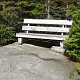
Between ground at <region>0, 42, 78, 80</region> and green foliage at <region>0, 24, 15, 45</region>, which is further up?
green foliage at <region>0, 24, 15, 45</region>

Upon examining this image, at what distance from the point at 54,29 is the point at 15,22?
2.37 m

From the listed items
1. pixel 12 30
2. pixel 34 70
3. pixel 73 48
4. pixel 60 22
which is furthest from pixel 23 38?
pixel 34 70

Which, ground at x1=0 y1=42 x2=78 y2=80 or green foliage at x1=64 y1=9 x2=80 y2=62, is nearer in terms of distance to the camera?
ground at x1=0 y1=42 x2=78 y2=80

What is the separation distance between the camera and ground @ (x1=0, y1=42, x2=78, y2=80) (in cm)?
711

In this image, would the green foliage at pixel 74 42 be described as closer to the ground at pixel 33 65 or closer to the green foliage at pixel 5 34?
the ground at pixel 33 65

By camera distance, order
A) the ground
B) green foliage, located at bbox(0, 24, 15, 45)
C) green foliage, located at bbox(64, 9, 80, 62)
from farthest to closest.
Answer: green foliage, located at bbox(0, 24, 15, 45) < green foliage, located at bbox(64, 9, 80, 62) < the ground

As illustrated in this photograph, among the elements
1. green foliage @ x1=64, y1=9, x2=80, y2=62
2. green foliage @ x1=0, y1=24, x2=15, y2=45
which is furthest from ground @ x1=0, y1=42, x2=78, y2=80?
green foliage @ x1=0, y1=24, x2=15, y2=45

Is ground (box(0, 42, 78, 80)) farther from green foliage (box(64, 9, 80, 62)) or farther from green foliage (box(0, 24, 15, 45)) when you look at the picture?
green foliage (box(0, 24, 15, 45))

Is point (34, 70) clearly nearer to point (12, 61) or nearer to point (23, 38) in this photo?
point (12, 61)

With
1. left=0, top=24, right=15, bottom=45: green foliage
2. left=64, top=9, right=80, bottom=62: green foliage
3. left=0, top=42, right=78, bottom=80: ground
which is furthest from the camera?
left=0, top=24, right=15, bottom=45: green foliage

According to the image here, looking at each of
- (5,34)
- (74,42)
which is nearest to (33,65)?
(74,42)

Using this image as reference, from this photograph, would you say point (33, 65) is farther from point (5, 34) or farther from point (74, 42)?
point (5, 34)

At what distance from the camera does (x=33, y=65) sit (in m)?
7.89

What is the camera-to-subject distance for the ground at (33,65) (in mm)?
7105
